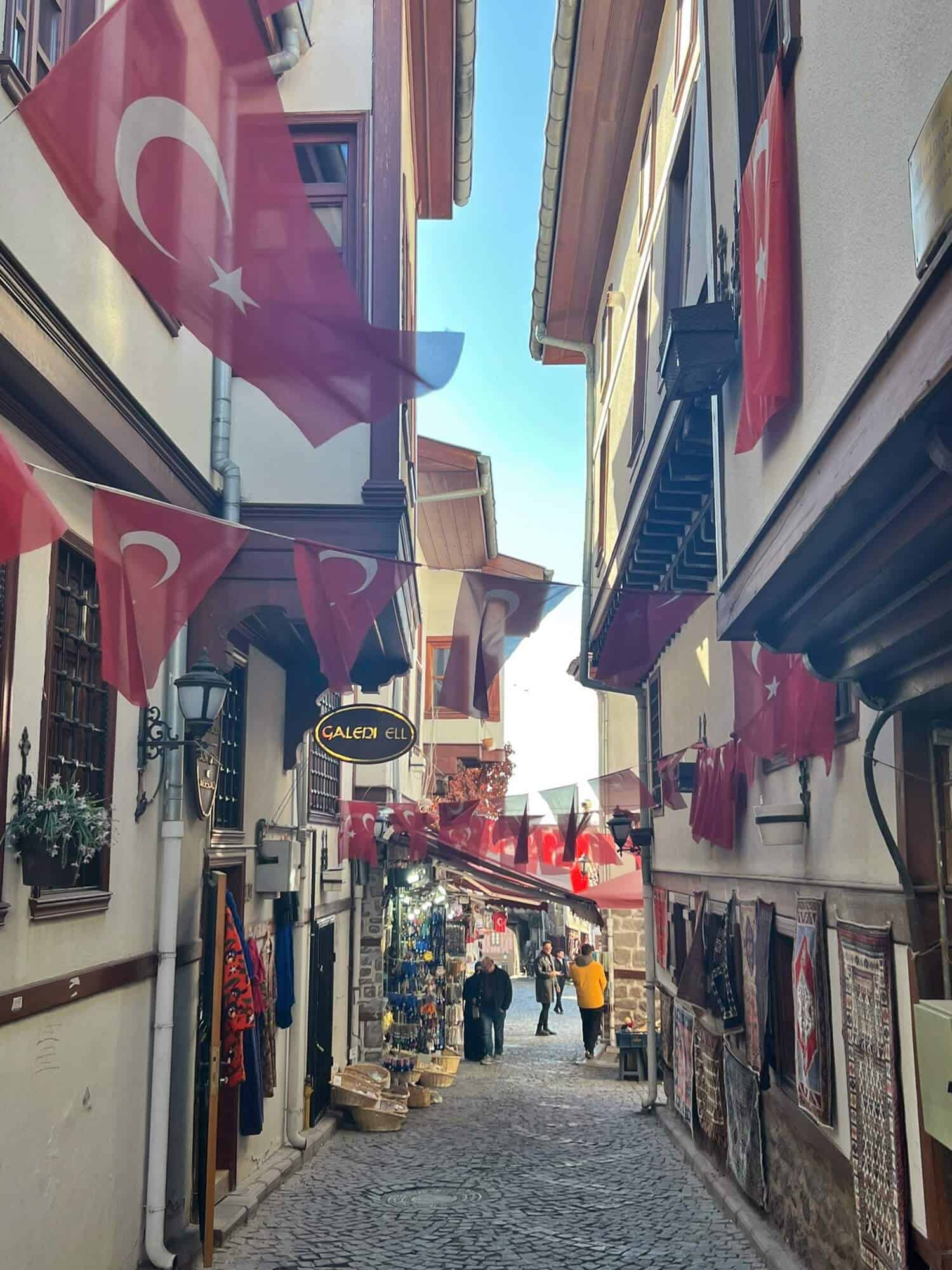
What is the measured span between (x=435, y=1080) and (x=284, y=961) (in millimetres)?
6562

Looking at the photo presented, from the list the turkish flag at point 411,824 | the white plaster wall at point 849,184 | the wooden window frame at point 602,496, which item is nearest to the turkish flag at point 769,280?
the white plaster wall at point 849,184

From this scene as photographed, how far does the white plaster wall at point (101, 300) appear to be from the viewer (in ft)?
17.8

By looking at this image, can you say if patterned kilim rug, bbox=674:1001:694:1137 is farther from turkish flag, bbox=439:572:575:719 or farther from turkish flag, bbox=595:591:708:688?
turkish flag, bbox=439:572:575:719

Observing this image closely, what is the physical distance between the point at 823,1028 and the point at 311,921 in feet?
23.9

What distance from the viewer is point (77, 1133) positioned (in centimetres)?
635

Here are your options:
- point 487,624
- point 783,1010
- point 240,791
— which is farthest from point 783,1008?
point 240,791

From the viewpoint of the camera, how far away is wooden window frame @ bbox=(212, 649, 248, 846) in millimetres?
9852

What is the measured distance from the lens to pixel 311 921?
1327cm

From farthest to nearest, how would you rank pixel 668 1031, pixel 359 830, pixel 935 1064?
pixel 359 830 < pixel 668 1031 < pixel 935 1064

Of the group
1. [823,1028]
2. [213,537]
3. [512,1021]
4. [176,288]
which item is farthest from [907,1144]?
[512,1021]

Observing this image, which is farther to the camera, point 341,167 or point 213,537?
point 341,167

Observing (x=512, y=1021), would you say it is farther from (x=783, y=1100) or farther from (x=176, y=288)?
(x=176, y=288)

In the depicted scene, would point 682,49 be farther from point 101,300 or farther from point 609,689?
point 609,689

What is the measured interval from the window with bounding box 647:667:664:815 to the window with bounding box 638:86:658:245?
17.4ft
